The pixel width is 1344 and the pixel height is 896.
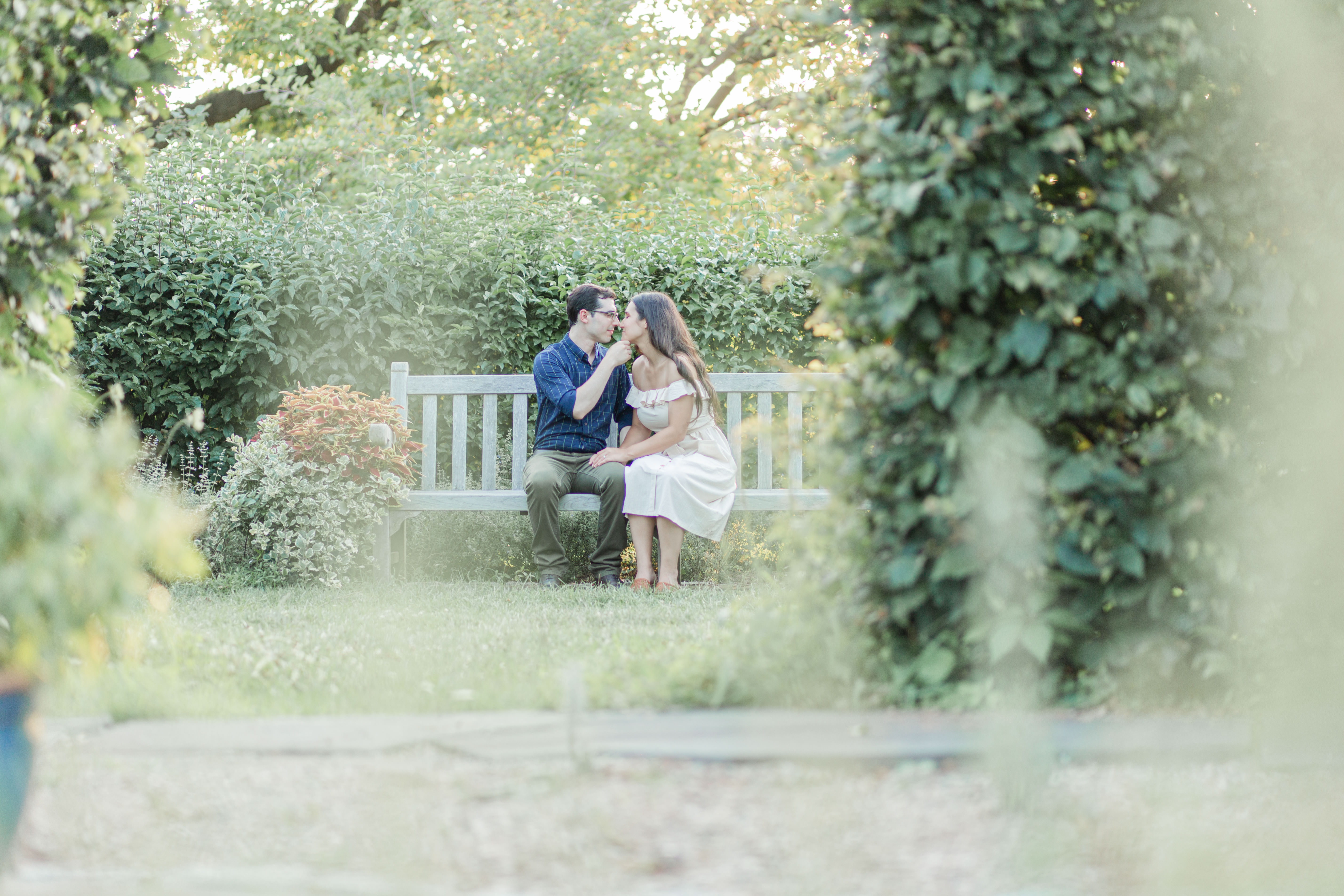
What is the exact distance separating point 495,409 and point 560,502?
779 mm

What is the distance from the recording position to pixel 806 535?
308cm

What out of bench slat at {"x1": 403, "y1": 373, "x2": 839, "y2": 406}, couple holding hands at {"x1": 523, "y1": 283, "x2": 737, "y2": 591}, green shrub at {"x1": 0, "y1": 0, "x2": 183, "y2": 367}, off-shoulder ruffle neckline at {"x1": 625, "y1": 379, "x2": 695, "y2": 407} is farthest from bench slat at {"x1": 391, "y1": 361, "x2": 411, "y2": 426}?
green shrub at {"x1": 0, "y1": 0, "x2": 183, "y2": 367}

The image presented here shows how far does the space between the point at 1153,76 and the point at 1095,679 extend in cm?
139

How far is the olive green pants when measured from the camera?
5.94 meters

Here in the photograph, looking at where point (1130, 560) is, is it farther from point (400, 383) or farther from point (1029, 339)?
point (400, 383)

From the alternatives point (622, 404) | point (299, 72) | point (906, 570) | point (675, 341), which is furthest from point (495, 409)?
point (299, 72)

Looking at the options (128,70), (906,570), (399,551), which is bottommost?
(399,551)

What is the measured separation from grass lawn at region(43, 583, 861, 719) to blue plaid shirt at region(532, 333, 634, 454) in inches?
55.6

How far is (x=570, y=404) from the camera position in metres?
6.07

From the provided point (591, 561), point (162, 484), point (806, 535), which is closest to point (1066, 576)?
point (806, 535)

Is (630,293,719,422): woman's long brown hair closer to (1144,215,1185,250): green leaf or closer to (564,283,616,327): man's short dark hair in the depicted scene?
(564,283,616,327): man's short dark hair

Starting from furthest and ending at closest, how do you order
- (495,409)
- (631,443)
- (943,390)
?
1. (495,409)
2. (631,443)
3. (943,390)

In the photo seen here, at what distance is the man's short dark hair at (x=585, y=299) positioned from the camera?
6164 mm

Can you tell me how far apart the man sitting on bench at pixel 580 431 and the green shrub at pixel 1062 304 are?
336cm
